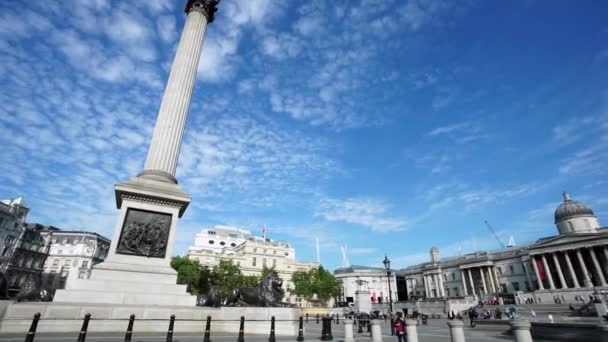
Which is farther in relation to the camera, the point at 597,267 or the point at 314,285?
the point at 314,285

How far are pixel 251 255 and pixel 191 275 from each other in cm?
2520

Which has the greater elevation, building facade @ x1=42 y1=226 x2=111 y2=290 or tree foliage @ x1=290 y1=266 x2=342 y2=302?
building facade @ x1=42 y1=226 x2=111 y2=290

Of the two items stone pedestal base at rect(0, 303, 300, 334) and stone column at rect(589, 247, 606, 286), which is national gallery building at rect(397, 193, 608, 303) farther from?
stone pedestal base at rect(0, 303, 300, 334)

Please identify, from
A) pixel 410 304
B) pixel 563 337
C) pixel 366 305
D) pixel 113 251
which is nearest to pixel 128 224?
pixel 113 251

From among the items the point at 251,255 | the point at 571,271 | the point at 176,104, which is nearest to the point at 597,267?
the point at 571,271

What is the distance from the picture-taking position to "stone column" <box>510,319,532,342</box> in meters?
7.45

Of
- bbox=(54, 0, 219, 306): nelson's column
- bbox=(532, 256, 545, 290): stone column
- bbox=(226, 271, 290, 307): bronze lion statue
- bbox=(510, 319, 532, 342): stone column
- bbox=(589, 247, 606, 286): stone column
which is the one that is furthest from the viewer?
bbox=(532, 256, 545, 290): stone column

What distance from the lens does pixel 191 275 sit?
5584 centimetres

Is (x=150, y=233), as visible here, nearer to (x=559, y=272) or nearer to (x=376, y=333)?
(x=376, y=333)

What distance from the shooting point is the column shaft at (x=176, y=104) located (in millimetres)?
18138

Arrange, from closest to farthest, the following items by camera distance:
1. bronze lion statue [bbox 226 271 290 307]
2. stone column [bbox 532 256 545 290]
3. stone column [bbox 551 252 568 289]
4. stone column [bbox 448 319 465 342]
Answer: stone column [bbox 448 319 465 342] → bronze lion statue [bbox 226 271 290 307] → stone column [bbox 551 252 568 289] → stone column [bbox 532 256 545 290]

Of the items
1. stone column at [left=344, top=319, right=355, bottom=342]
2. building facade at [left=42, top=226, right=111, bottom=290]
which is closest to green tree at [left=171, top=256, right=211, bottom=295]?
building facade at [left=42, top=226, right=111, bottom=290]

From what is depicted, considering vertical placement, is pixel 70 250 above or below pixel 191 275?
above

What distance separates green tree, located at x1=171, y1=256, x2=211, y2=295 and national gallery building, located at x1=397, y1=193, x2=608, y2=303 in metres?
59.0
